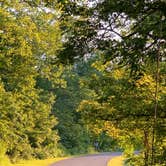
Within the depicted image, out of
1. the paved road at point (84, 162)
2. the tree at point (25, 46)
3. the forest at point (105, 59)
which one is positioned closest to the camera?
the forest at point (105, 59)

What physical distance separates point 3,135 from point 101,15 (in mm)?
20833

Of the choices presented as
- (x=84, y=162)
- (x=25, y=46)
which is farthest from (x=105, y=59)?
(x=84, y=162)

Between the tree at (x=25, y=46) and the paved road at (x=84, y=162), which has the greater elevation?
the tree at (x=25, y=46)

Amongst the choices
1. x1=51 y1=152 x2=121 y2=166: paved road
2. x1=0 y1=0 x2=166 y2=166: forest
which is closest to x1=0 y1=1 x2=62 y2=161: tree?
x1=0 y1=0 x2=166 y2=166: forest

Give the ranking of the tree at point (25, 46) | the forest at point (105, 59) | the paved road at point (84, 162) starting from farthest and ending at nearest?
the paved road at point (84, 162) → the tree at point (25, 46) → the forest at point (105, 59)

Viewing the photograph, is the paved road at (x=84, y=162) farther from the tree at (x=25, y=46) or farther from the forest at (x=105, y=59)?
the tree at (x=25, y=46)

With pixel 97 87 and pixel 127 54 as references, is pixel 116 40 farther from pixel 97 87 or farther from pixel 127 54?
pixel 97 87

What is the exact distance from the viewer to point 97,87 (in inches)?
519

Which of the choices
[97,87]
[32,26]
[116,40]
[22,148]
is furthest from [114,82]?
[22,148]

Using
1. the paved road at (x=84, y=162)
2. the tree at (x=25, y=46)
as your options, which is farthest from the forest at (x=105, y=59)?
the paved road at (x=84, y=162)

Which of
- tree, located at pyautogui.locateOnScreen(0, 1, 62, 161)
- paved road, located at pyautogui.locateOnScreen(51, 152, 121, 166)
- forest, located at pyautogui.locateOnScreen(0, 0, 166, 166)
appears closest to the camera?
forest, located at pyautogui.locateOnScreen(0, 0, 166, 166)

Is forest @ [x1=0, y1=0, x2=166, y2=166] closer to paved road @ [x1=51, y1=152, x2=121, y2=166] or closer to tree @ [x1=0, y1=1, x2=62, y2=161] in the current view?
tree @ [x1=0, y1=1, x2=62, y2=161]

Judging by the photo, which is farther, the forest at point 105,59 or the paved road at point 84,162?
the paved road at point 84,162

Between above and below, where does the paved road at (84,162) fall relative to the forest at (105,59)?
below
